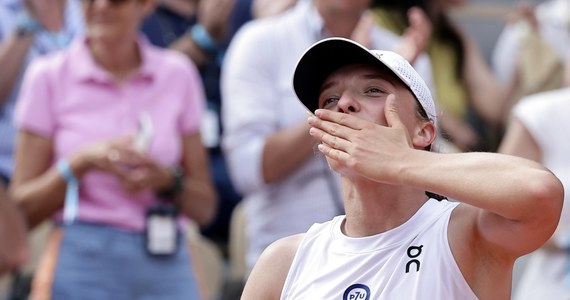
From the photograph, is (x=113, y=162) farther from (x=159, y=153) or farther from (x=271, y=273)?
(x=271, y=273)

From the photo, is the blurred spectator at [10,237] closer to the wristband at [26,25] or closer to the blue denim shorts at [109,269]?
the blue denim shorts at [109,269]

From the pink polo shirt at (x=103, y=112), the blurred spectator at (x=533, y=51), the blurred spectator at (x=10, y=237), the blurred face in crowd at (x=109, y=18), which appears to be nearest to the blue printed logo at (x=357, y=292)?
the blurred spectator at (x=10, y=237)

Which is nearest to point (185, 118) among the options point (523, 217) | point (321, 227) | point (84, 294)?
point (84, 294)

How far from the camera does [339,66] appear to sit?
3.27 metres

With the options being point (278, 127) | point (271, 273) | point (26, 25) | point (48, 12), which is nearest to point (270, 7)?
point (48, 12)

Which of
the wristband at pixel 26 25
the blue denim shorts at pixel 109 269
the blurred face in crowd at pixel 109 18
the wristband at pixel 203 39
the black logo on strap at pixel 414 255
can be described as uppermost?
the black logo on strap at pixel 414 255

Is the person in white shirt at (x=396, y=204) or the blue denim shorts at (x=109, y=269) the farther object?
the blue denim shorts at (x=109, y=269)

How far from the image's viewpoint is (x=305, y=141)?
190 inches

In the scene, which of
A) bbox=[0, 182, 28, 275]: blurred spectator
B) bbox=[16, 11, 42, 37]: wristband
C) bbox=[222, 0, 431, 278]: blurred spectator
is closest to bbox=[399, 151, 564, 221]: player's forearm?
bbox=[222, 0, 431, 278]: blurred spectator

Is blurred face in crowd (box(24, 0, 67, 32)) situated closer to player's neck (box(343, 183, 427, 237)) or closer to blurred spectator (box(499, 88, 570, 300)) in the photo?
blurred spectator (box(499, 88, 570, 300))

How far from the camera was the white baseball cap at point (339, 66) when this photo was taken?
3.12 meters

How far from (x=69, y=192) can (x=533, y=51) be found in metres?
3.24

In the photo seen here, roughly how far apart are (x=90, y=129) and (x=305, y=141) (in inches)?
35.8

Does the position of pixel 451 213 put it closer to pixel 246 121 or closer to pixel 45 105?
pixel 246 121
